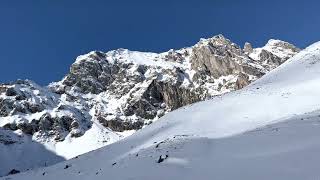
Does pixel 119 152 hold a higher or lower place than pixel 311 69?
lower

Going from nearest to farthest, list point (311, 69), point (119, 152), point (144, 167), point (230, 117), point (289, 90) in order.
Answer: point (144, 167) → point (119, 152) → point (230, 117) → point (289, 90) → point (311, 69)

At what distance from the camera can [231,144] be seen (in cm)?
3222

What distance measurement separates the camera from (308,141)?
2727 cm

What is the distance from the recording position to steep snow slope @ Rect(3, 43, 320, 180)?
25.1 meters

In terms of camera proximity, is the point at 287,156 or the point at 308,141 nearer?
the point at 287,156

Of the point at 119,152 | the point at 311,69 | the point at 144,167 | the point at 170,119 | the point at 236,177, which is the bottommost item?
the point at 236,177

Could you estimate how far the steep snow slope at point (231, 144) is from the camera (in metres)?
25.1

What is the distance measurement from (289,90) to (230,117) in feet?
34.2

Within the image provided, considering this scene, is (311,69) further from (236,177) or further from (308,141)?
(236,177)

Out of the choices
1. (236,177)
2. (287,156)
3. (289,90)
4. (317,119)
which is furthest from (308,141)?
(289,90)

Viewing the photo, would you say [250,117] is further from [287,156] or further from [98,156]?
[287,156]

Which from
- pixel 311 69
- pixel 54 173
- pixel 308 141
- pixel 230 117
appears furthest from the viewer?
pixel 311 69

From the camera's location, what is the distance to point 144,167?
30750 millimetres

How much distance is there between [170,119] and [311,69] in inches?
802
